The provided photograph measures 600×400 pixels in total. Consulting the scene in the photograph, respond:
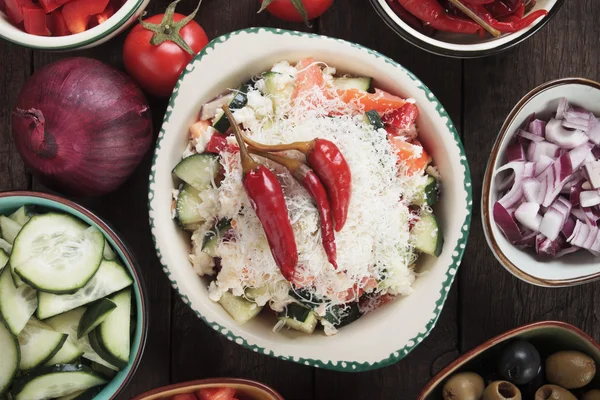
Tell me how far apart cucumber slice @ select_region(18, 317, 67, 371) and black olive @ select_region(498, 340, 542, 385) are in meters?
1.07

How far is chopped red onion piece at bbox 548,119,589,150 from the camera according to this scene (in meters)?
1.66

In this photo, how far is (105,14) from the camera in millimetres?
1656

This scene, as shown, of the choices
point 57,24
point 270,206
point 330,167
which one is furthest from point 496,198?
point 57,24

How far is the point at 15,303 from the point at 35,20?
2.22 ft

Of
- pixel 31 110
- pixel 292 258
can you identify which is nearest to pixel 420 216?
pixel 292 258

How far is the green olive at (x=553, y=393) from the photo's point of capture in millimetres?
1646

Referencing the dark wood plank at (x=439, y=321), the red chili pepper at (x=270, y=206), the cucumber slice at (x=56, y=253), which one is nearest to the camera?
the red chili pepper at (x=270, y=206)

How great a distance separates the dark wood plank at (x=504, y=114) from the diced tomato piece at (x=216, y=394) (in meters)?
0.65

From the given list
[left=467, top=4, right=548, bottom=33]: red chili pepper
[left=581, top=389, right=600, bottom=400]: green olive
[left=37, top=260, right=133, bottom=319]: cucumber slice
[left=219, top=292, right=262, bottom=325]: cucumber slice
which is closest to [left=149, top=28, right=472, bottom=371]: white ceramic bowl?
[left=219, top=292, right=262, bottom=325]: cucumber slice

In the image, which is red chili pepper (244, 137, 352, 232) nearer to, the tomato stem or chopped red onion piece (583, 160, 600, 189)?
the tomato stem

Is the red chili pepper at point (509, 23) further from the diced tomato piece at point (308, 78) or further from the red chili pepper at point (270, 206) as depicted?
the red chili pepper at point (270, 206)

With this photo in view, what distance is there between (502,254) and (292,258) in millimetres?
521

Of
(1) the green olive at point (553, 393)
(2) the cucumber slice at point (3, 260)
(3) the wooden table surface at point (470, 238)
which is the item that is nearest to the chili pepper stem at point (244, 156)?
(3) the wooden table surface at point (470, 238)

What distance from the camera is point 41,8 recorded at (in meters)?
1.63
